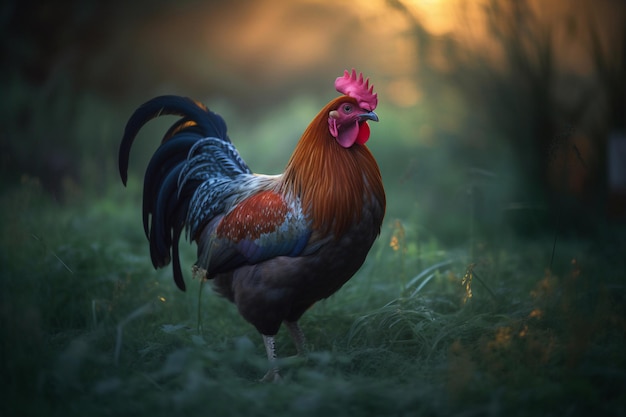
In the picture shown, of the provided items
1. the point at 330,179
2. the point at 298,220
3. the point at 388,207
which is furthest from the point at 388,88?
the point at 298,220

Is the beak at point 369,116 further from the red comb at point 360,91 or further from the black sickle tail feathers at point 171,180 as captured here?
the black sickle tail feathers at point 171,180

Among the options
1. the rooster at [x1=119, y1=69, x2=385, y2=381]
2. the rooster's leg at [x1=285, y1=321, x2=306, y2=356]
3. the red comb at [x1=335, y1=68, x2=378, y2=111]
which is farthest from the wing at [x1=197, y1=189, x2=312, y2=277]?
the red comb at [x1=335, y1=68, x2=378, y2=111]

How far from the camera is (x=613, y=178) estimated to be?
17.5 feet

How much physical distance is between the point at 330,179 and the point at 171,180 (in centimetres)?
117

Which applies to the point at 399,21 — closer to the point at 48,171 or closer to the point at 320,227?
the point at 320,227

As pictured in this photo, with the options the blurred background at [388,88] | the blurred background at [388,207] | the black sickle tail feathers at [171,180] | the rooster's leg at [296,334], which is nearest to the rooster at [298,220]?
the rooster's leg at [296,334]

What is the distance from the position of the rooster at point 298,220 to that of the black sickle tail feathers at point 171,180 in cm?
11

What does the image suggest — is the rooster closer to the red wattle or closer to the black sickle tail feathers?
the red wattle

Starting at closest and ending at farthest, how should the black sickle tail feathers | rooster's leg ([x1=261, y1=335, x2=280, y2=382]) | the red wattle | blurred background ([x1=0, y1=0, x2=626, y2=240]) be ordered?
rooster's leg ([x1=261, y1=335, x2=280, y2=382]) → the red wattle → the black sickle tail feathers → blurred background ([x1=0, y1=0, x2=626, y2=240])

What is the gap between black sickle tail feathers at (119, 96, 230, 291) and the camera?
11.8ft

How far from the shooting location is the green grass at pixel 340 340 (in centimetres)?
235

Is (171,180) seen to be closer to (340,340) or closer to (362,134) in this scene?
(362,134)

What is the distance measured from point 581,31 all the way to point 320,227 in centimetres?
379

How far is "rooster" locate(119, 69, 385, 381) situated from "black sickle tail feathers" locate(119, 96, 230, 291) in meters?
0.11
